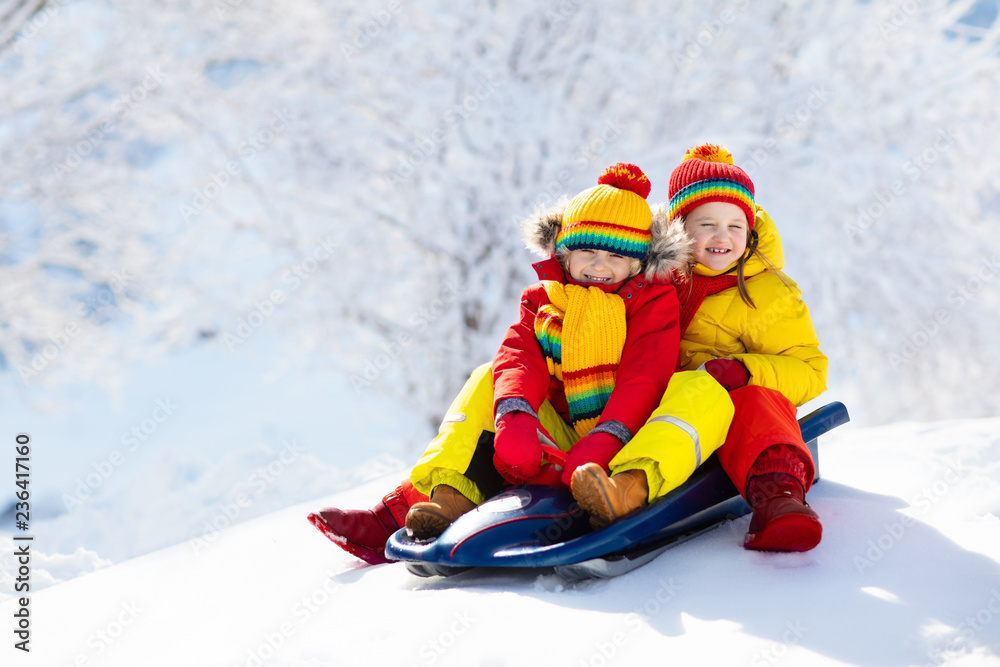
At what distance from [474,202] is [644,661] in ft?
12.6

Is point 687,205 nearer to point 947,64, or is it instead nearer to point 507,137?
point 507,137

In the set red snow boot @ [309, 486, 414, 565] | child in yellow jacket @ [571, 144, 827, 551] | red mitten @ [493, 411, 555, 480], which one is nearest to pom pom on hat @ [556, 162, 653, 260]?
child in yellow jacket @ [571, 144, 827, 551]

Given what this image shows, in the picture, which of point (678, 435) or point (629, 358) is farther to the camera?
point (629, 358)

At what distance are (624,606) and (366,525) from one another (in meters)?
0.83

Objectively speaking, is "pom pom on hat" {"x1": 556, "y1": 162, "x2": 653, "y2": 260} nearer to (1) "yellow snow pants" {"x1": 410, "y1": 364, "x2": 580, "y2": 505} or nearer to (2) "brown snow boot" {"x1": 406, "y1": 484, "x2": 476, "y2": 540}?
(1) "yellow snow pants" {"x1": 410, "y1": 364, "x2": 580, "y2": 505}

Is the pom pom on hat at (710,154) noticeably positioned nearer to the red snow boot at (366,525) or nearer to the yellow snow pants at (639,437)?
the yellow snow pants at (639,437)

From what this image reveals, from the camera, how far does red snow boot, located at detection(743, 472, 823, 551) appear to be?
1.53 metres

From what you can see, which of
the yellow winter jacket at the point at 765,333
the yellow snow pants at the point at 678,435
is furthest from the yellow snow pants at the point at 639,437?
the yellow winter jacket at the point at 765,333

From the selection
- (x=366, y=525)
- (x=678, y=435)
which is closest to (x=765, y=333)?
(x=678, y=435)

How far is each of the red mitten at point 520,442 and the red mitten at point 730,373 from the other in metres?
0.47

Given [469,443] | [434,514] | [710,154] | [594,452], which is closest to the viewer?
[594,452]

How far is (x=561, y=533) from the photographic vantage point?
1695mm

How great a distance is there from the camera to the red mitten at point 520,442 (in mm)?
1729

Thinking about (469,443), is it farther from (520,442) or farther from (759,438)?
(759,438)
